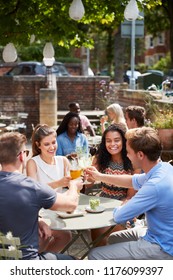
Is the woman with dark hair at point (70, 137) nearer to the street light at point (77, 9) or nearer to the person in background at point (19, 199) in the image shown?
the street light at point (77, 9)

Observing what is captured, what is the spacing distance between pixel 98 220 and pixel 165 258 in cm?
68

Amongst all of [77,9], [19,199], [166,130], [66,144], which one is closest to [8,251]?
[19,199]

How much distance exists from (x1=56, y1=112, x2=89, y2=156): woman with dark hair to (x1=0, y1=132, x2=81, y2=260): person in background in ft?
10.8

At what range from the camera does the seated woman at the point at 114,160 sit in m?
5.07

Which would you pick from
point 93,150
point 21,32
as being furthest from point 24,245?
point 21,32

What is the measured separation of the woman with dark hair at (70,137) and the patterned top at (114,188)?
167 cm

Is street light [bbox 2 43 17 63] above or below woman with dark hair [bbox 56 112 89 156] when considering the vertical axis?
above

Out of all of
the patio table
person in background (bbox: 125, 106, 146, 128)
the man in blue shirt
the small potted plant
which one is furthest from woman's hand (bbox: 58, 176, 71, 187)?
the small potted plant

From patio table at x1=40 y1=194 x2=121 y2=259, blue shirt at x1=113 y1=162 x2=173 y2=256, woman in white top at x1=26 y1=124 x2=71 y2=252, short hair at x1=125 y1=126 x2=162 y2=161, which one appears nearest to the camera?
blue shirt at x1=113 y1=162 x2=173 y2=256

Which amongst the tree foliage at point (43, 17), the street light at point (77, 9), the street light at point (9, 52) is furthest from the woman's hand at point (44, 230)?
the street light at point (9, 52)

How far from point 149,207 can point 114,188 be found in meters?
1.56

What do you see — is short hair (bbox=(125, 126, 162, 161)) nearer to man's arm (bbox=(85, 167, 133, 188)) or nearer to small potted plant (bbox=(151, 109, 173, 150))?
man's arm (bbox=(85, 167, 133, 188))

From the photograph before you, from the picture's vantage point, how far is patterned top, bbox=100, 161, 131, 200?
505 cm

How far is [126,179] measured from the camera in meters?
4.43
